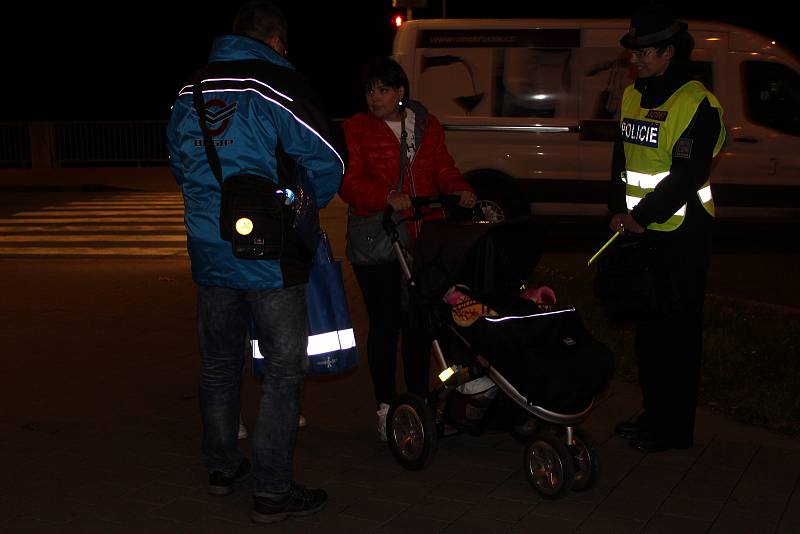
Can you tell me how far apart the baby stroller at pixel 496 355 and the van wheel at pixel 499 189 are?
266 inches

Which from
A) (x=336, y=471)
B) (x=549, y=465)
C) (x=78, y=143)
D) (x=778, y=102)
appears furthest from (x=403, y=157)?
(x=78, y=143)

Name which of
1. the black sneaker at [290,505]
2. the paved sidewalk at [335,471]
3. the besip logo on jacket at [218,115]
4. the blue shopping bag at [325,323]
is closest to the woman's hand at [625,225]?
the paved sidewalk at [335,471]

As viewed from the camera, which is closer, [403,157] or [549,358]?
[549,358]

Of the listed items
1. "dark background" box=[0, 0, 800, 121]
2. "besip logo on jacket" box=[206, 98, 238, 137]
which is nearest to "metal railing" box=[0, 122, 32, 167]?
"dark background" box=[0, 0, 800, 121]

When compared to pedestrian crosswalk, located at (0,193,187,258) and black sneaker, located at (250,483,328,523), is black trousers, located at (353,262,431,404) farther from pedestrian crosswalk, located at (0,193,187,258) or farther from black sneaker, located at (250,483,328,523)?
pedestrian crosswalk, located at (0,193,187,258)

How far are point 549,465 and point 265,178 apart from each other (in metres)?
1.69

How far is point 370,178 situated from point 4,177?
2012 cm

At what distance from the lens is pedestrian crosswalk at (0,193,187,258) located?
12469 millimetres

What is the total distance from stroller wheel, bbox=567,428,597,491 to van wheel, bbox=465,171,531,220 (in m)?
7.45

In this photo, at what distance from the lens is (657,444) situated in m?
5.26

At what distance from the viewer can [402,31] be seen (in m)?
12.1

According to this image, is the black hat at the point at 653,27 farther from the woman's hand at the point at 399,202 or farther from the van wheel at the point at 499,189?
the van wheel at the point at 499,189

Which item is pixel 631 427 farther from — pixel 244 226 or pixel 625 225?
pixel 244 226

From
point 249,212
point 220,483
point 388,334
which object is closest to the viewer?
point 249,212
